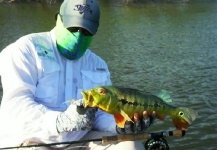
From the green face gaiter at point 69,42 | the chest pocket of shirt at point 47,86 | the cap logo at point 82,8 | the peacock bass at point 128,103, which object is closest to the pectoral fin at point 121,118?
the peacock bass at point 128,103

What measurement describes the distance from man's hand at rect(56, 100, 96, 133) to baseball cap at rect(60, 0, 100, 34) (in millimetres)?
1004

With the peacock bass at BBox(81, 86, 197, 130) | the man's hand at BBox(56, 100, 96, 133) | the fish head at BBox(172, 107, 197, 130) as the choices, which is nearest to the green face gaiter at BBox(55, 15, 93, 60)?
the man's hand at BBox(56, 100, 96, 133)

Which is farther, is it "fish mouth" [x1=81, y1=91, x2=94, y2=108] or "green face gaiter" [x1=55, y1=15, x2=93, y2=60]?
"green face gaiter" [x1=55, y1=15, x2=93, y2=60]

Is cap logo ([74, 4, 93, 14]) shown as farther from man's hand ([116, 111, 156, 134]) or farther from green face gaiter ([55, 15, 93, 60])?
man's hand ([116, 111, 156, 134])

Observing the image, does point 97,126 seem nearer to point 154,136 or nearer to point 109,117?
point 109,117

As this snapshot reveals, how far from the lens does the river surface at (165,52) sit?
988cm

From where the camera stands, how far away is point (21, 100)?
389 cm

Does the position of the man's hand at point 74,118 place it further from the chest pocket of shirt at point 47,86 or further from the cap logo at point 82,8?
the cap logo at point 82,8

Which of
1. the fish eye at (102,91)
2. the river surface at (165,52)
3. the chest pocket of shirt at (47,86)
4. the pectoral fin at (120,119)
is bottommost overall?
the river surface at (165,52)

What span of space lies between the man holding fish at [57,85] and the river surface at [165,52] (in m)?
4.11

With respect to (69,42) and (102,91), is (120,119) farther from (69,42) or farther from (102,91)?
(69,42)

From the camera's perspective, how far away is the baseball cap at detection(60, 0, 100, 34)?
167 inches

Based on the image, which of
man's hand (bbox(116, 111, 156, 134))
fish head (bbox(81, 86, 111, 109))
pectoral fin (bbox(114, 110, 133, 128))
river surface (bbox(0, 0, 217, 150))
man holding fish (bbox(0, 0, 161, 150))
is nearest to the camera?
fish head (bbox(81, 86, 111, 109))

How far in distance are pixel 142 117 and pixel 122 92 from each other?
319 millimetres
